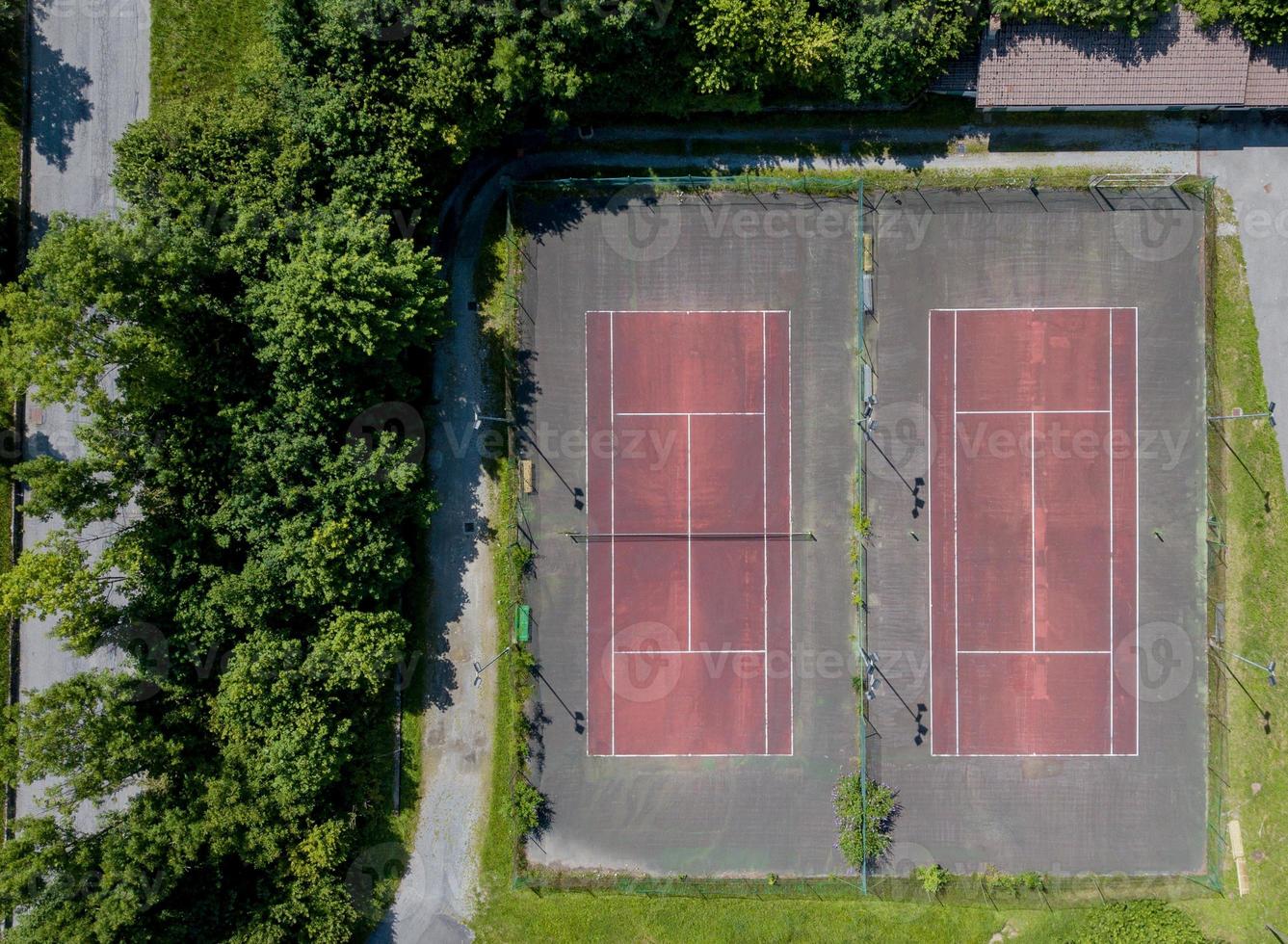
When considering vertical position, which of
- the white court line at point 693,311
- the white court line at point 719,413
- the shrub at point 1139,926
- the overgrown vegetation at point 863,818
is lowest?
the shrub at point 1139,926

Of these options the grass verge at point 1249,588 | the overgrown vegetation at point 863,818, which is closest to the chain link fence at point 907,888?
the overgrown vegetation at point 863,818

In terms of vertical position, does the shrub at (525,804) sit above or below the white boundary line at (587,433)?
below

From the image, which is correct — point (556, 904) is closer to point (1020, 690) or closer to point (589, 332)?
point (1020, 690)

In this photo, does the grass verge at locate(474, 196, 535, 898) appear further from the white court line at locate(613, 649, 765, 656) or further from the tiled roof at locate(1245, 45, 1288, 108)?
the tiled roof at locate(1245, 45, 1288, 108)

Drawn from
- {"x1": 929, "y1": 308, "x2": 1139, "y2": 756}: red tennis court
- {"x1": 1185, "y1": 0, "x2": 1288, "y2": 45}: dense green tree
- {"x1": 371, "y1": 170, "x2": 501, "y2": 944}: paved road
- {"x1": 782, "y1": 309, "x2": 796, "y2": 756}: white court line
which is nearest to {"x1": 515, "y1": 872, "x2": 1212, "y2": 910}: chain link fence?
{"x1": 371, "y1": 170, "x2": 501, "y2": 944}: paved road

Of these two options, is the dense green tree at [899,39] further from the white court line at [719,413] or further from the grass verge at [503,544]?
the grass verge at [503,544]

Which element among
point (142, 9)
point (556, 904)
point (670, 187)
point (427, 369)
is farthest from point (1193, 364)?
point (142, 9)
